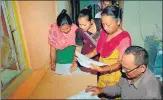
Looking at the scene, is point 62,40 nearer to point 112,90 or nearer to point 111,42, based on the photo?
point 111,42

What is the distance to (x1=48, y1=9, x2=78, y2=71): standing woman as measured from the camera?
3.17ft

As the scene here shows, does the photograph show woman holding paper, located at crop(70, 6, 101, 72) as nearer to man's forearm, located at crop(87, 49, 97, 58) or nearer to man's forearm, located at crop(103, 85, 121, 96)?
man's forearm, located at crop(87, 49, 97, 58)

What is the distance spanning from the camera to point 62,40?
3.26 ft

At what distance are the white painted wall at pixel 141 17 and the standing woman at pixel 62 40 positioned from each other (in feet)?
0.99

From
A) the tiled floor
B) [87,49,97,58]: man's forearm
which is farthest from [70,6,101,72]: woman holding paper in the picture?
the tiled floor

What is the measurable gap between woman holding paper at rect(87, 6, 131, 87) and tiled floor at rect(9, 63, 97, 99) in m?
0.12

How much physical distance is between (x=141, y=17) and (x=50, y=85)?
0.59m

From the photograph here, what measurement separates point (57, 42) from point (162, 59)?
0.77m

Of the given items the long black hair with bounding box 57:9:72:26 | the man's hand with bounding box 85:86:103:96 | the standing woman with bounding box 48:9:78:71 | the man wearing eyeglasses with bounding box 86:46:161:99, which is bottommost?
the man's hand with bounding box 85:86:103:96

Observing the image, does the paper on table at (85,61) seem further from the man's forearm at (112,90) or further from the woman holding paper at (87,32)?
the man's forearm at (112,90)

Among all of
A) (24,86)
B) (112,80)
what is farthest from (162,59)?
(24,86)

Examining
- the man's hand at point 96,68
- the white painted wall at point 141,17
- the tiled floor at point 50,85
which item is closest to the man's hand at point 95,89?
the tiled floor at point 50,85

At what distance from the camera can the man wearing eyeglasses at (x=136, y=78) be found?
84 centimetres

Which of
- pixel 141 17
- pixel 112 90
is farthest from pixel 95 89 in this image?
pixel 141 17
